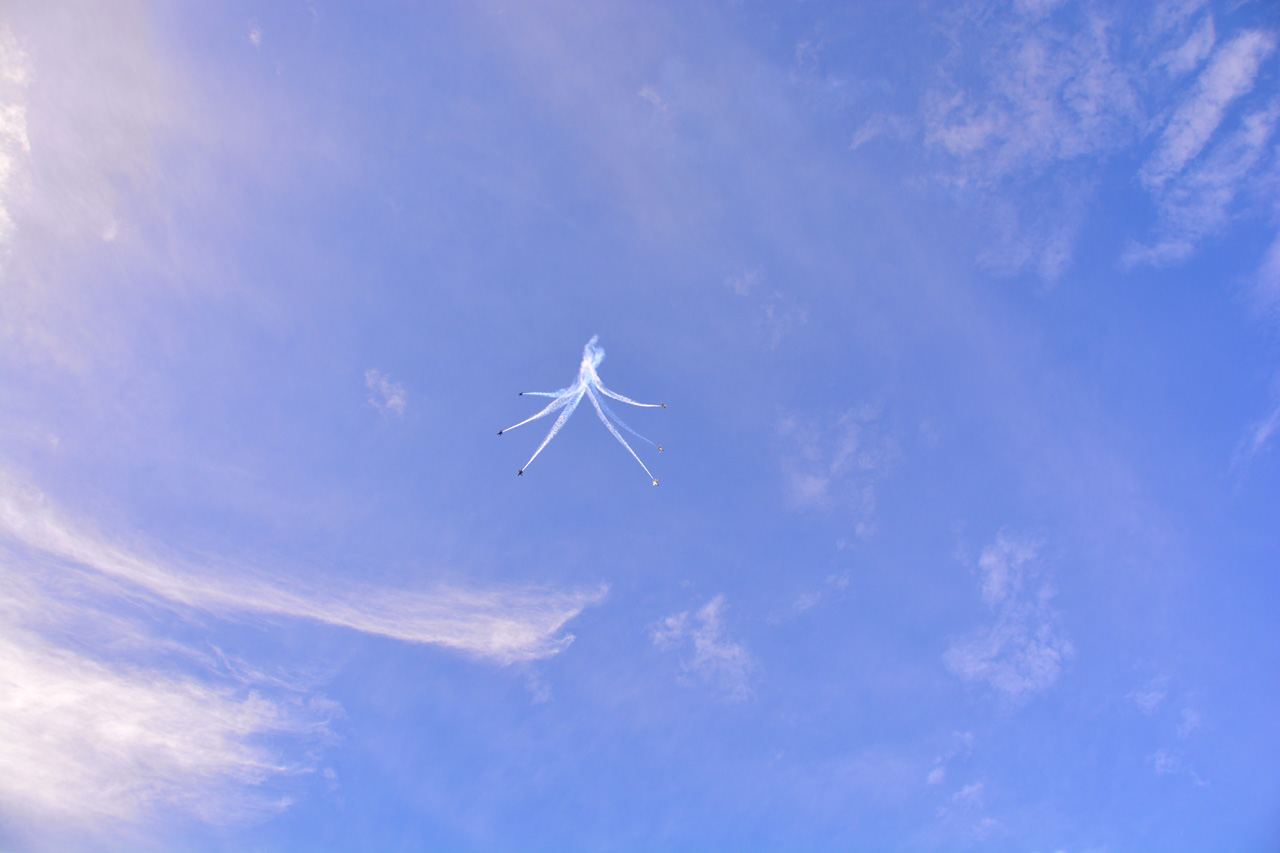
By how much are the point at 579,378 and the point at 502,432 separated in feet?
45.3

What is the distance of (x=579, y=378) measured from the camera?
83312 mm

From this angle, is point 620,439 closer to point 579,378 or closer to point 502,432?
point 579,378

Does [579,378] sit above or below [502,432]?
above

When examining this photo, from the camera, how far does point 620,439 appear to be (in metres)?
87.2

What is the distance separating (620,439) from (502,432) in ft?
58.1

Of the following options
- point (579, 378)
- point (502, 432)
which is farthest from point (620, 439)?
point (502, 432)

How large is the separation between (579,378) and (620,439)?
11504mm
